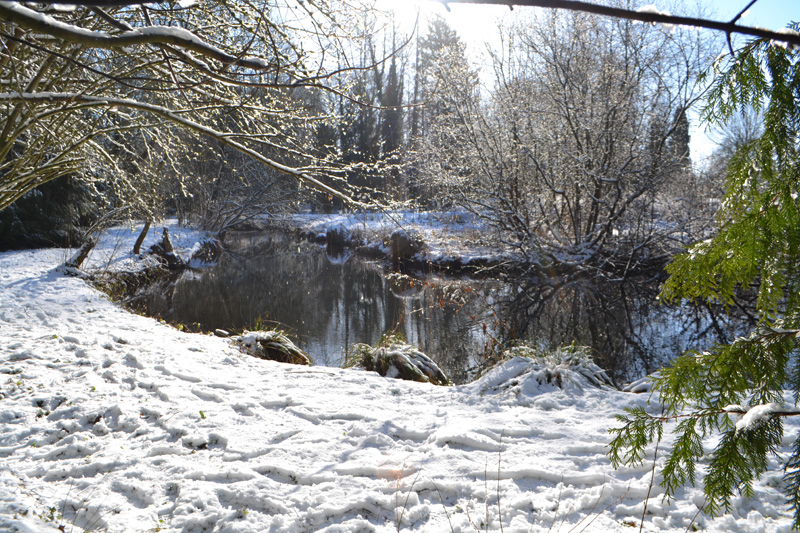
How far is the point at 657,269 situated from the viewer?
484 inches

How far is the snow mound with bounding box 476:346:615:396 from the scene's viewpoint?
4.41 meters

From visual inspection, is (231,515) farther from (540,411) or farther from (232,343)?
(232,343)

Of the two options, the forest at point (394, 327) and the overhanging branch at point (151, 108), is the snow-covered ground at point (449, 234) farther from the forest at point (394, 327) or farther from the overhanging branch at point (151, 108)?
the overhanging branch at point (151, 108)

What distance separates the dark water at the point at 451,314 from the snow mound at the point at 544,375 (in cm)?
179

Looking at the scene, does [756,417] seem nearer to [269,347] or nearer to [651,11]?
[651,11]

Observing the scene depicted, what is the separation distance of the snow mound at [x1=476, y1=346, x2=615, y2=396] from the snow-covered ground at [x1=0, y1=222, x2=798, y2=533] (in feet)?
0.11

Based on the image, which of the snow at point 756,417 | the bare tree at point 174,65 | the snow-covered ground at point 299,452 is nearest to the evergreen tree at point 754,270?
the snow at point 756,417

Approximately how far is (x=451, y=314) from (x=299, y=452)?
7034 mm

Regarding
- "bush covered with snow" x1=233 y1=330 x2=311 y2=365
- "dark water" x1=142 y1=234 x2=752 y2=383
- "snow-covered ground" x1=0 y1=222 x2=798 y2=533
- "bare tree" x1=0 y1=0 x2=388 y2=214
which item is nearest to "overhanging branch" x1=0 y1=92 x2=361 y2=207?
"bare tree" x1=0 y1=0 x2=388 y2=214

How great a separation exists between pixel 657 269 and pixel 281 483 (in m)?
12.3

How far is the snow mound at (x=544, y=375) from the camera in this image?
4414 mm

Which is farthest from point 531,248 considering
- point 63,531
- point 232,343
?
point 63,531

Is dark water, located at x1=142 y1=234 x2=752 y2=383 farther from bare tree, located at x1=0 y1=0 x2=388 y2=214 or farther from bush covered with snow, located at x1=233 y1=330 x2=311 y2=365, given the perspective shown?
bare tree, located at x1=0 y1=0 x2=388 y2=214

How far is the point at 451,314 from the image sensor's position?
32.3ft
